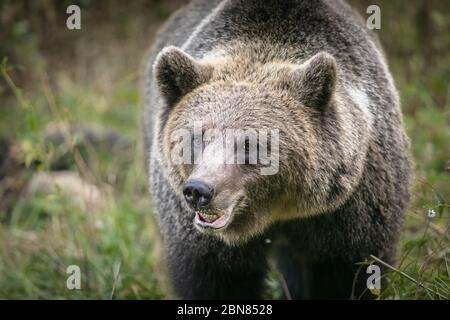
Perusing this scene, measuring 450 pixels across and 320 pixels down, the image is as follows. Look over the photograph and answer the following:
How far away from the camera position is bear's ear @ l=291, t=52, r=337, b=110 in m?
4.54

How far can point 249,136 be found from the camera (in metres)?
4.38

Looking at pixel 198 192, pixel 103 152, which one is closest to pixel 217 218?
pixel 198 192

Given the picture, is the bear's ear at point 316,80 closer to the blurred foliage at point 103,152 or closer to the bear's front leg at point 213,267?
the blurred foliage at point 103,152

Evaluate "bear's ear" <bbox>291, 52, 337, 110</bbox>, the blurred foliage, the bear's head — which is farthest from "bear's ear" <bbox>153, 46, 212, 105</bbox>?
the blurred foliage

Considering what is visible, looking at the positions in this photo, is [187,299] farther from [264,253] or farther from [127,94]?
[127,94]

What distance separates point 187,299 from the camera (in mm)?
5449

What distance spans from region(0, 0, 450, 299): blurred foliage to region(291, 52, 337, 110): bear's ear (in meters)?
1.00

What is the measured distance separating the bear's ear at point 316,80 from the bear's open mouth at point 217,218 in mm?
829

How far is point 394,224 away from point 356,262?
0.43m

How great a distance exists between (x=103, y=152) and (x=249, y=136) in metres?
5.77

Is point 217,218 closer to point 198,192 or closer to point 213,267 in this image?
point 198,192

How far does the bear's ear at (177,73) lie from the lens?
476cm

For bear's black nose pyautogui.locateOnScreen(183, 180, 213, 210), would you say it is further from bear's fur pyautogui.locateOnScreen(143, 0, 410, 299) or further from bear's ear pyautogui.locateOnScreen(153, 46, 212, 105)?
bear's ear pyautogui.locateOnScreen(153, 46, 212, 105)

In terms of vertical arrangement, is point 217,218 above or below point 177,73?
below
